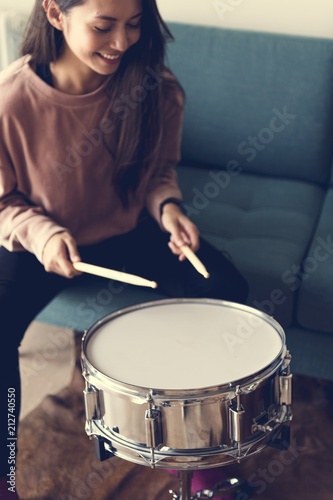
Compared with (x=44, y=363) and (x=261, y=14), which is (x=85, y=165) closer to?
(x=44, y=363)

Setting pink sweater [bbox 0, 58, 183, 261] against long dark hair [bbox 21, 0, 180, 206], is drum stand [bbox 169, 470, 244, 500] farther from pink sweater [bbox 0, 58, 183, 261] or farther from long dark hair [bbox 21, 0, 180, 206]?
long dark hair [bbox 21, 0, 180, 206]

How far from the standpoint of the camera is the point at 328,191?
2.02 metres

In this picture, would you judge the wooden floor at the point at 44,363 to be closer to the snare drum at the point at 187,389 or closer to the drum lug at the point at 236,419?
the snare drum at the point at 187,389

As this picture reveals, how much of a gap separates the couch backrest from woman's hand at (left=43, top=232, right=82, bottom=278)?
81 cm

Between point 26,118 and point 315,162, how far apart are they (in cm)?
90

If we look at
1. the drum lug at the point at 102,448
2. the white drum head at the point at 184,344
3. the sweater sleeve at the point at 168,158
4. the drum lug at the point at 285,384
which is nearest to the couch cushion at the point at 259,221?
the sweater sleeve at the point at 168,158

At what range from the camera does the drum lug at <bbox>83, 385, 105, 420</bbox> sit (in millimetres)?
1122

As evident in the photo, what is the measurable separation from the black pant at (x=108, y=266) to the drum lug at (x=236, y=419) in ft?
1.42

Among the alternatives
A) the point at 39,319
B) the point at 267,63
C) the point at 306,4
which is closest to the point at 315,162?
the point at 267,63

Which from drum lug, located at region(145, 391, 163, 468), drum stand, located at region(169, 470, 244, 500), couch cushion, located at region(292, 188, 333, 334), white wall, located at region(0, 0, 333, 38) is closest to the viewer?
drum lug, located at region(145, 391, 163, 468)

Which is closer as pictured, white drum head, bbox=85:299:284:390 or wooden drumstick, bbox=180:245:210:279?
white drum head, bbox=85:299:284:390

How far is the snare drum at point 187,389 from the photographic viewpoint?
1.06 metres

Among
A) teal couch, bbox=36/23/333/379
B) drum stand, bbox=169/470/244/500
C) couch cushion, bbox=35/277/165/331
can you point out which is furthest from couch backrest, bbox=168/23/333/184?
drum stand, bbox=169/470/244/500

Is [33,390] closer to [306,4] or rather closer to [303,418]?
[303,418]
